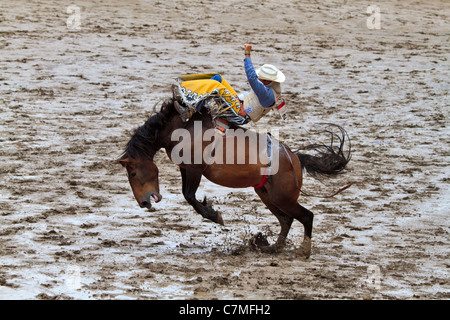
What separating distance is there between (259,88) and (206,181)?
2.77m

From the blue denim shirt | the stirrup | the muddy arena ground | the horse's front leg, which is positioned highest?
the blue denim shirt

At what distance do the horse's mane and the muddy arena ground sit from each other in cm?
83

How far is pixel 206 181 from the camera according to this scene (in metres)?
8.87

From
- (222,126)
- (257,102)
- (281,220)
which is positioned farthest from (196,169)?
Result: (281,220)

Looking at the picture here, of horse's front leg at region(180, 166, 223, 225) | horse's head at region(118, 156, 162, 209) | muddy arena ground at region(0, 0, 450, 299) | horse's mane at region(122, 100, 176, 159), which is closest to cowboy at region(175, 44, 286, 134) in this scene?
horse's mane at region(122, 100, 176, 159)

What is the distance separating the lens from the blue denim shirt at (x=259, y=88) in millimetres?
6180

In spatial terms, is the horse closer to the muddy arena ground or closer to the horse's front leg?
the horse's front leg

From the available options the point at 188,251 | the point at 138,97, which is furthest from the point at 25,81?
the point at 188,251

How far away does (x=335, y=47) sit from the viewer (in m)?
13.6

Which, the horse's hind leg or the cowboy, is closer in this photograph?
the cowboy

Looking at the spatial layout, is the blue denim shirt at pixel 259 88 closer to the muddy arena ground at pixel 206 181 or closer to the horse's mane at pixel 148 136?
the horse's mane at pixel 148 136

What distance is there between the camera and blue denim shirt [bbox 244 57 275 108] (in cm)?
618

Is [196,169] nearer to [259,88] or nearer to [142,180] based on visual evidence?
[142,180]

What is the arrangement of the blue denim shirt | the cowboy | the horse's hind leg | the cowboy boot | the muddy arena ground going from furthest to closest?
the horse's hind leg
the cowboy boot
the cowboy
the blue denim shirt
the muddy arena ground
